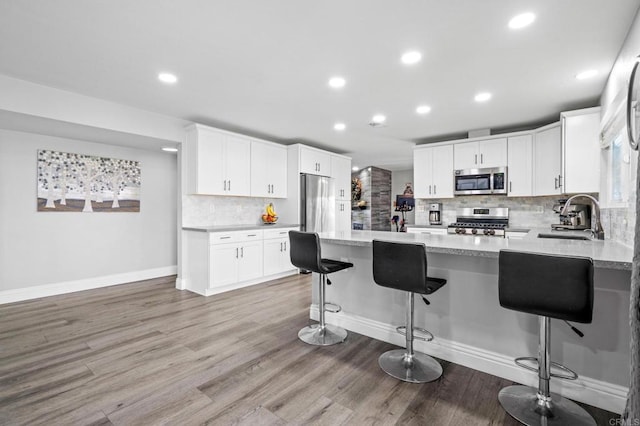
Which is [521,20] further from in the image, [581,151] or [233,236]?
[233,236]

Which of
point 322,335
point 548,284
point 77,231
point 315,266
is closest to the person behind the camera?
point 548,284

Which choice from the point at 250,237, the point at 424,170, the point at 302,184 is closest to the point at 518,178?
the point at 424,170

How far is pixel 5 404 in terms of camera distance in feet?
6.09

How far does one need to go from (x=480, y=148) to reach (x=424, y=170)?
0.94m

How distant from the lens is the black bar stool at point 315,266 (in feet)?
8.40

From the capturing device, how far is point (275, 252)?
5121mm

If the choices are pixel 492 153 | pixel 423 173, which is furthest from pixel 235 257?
pixel 492 153

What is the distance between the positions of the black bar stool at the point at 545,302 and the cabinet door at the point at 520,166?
330 cm

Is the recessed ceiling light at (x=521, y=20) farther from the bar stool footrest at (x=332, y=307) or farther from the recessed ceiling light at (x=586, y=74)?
the bar stool footrest at (x=332, y=307)

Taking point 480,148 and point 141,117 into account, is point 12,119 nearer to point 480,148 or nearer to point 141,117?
point 141,117

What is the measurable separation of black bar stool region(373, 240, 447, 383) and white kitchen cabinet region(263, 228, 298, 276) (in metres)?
2.89

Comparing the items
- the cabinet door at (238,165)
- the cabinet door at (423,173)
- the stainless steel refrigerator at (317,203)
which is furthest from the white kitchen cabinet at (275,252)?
the cabinet door at (423,173)

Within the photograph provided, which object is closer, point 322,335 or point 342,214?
point 322,335

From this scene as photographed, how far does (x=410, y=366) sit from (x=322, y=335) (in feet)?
2.72
